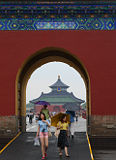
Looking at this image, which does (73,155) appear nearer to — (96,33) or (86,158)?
(86,158)

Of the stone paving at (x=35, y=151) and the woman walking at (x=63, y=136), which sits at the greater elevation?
the woman walking at (x=63, y=136)

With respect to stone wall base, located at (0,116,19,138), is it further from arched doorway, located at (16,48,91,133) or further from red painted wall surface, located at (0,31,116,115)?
arched doorway, located at (16,48,91,133)

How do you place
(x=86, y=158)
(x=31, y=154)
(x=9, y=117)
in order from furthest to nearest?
(x=9, y=117)
(x=31, y=154)
(x=86, y=158)

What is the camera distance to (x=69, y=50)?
15.6 m

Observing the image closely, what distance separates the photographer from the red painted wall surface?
15.6 meters

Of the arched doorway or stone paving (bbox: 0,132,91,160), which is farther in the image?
the arched doorway

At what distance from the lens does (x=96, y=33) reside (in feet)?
51.4

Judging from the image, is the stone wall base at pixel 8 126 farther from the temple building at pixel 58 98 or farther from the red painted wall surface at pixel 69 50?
the temple building at pixel 58 98

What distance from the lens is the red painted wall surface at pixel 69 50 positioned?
1555 centimetres

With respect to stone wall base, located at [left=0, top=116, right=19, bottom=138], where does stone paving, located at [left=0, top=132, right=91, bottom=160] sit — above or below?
below

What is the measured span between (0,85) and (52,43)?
127 inches

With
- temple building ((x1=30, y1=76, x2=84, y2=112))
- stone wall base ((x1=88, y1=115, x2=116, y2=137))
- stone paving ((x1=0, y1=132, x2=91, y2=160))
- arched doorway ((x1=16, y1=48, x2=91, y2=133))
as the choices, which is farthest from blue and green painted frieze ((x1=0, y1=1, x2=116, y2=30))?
temple building ((x1=30, y1=76, x2=84, y2=112))

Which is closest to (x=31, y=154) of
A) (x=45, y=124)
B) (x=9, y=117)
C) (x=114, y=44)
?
(x=45, y=124)

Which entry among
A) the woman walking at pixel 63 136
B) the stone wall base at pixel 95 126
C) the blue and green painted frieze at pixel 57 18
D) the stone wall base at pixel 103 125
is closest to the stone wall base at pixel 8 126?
the stone wall base at pixel 95 126
